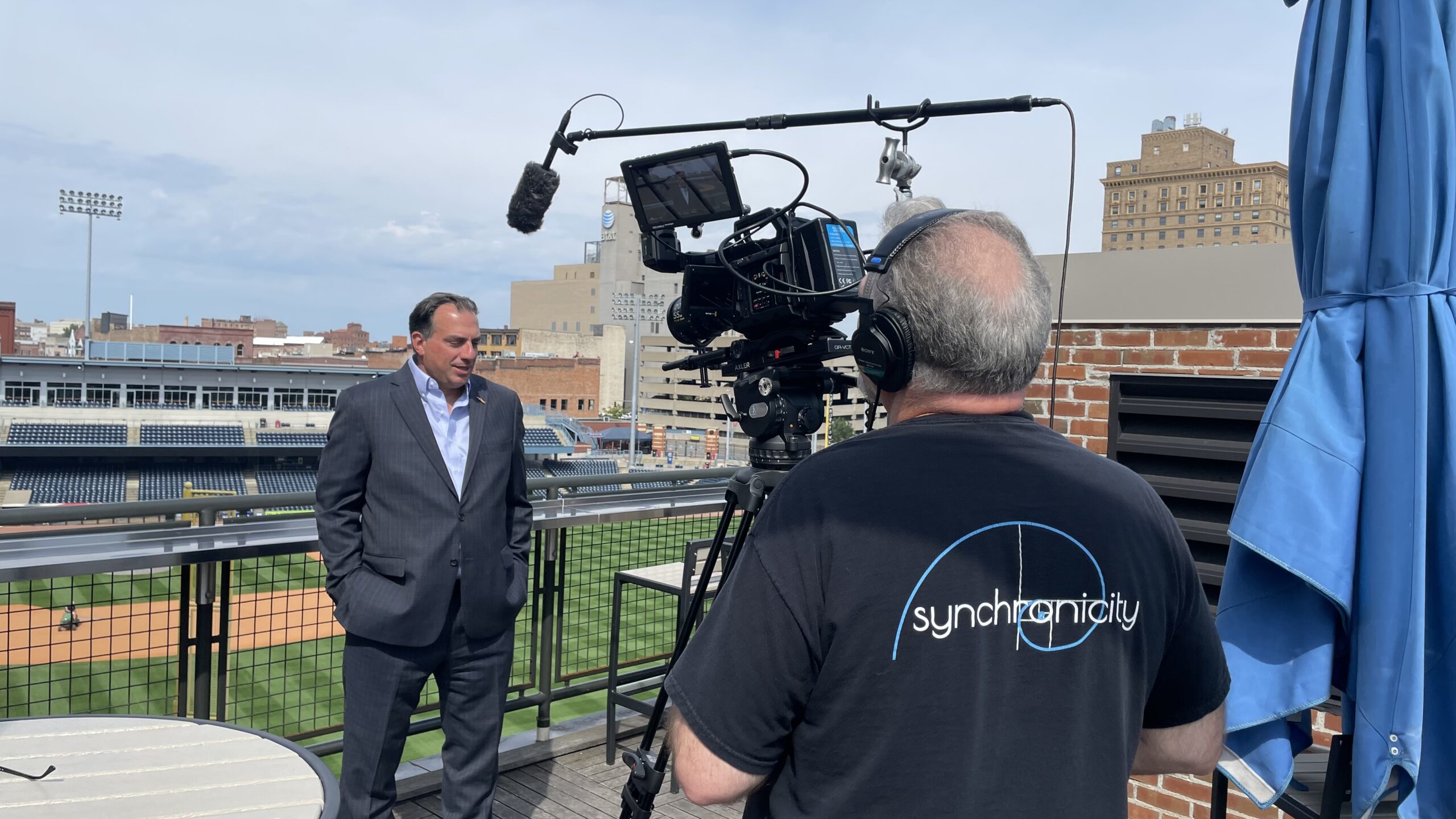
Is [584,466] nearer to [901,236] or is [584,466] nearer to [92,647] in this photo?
[92,647]

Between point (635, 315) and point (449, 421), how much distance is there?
106 ft

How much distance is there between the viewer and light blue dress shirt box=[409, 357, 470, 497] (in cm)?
286

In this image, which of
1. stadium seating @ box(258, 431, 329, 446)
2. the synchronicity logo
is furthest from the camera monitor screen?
stadium seating @ box(258, 431, 329, 446)

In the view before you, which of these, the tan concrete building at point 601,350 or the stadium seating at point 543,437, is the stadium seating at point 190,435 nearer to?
the stadium seating at point 543,437

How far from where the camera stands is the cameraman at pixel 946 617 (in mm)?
1065

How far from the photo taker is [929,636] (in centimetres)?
106

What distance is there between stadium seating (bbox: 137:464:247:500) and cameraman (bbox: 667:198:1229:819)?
43.3 m

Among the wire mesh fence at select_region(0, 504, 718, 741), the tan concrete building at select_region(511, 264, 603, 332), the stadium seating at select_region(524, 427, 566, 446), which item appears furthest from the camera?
the tan concrete building at select_region(511, 264, 603, 332)

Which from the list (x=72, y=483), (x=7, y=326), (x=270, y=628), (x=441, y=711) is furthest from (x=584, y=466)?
(x=441, y=711)

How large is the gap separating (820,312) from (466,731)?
5.67ft

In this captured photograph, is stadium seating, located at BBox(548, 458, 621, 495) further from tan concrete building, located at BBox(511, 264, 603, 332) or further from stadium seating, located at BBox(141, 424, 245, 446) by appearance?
tan concrete building, located at BBox(511, 264, 603, 332)

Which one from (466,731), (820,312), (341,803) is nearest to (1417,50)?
(820,312)

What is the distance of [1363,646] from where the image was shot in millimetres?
1511

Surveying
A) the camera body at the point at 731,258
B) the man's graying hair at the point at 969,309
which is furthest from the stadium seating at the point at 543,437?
the man's graying hair at the point at 969,309
